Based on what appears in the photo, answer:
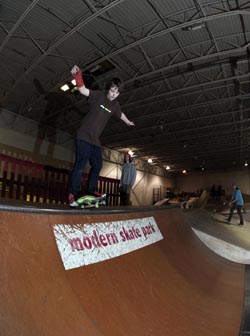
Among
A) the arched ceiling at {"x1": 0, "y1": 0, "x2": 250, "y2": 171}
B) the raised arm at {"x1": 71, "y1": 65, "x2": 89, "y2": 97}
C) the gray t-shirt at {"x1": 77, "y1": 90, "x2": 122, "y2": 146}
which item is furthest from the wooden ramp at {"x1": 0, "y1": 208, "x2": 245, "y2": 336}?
the arched ceiling at {"x1": 0, "y1": 0, "x2": 250, "y2": 171}

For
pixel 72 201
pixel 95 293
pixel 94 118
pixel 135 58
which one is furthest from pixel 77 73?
pixel 135 58

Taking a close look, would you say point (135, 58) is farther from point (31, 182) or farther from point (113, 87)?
point (113, 87)

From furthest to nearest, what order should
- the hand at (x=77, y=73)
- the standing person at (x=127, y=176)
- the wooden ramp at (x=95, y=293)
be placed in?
1. the standing person at (x=127, y=176)
2. the hand at (x=77, y=73)
3. the wooden ramp at (x=95, y=293)

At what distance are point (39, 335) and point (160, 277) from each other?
5.14 ft

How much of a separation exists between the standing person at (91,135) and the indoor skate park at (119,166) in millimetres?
39

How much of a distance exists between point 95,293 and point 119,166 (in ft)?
69.0

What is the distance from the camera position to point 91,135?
3.00m

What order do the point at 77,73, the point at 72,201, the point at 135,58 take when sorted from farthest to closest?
the point at 135,58, the point at 72,201, the point at 77,73

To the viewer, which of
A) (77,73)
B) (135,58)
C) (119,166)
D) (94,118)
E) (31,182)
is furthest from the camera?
(119,166)

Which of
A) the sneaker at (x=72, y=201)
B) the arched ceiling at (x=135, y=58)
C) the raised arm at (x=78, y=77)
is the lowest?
the sneaker at (x=72, y=201)

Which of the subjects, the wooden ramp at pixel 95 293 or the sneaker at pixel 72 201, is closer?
the wooden ramp at pixel 95 293

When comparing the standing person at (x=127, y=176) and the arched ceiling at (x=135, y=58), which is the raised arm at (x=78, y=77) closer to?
the standing person at (x=127, y=176)

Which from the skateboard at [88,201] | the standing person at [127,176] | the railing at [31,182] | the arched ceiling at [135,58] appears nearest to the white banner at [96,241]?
the skateboard at [88,201]

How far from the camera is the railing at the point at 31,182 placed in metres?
5.69
